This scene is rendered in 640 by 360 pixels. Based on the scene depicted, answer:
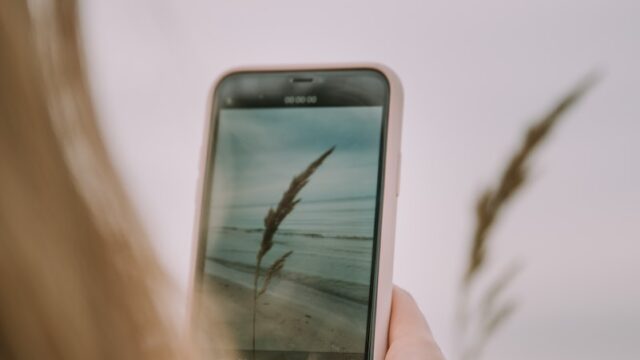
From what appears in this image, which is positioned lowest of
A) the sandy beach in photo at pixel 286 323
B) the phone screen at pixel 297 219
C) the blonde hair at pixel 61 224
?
the sandy beach in photo at pixel 286 323

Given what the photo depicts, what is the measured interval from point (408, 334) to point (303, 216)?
→ 0.40 feet

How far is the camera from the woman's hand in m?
0.53

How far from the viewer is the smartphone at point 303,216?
2.05 ft

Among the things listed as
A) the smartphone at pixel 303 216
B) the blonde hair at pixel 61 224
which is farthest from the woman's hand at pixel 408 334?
the blonde hair at pixel 61 224

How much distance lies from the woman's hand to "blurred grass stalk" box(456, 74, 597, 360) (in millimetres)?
48

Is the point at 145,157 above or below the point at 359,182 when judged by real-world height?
above

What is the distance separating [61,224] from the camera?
0.53 ft

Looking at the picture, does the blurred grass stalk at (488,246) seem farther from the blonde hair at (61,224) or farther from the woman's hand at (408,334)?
the blonde hair at (61,224)

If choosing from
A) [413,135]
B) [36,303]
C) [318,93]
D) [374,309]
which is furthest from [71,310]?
[413,135]

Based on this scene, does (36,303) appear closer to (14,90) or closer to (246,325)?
(14,90)

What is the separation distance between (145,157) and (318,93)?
18.3 inches

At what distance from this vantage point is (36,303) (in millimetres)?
153

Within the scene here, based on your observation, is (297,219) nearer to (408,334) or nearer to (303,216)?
(303,216)

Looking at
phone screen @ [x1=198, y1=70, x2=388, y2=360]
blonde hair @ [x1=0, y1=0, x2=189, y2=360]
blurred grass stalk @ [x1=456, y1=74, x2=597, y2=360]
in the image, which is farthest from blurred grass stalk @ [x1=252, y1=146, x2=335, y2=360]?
blonde hair @ [x1=0, y1=0, x2=189, y2=360]
